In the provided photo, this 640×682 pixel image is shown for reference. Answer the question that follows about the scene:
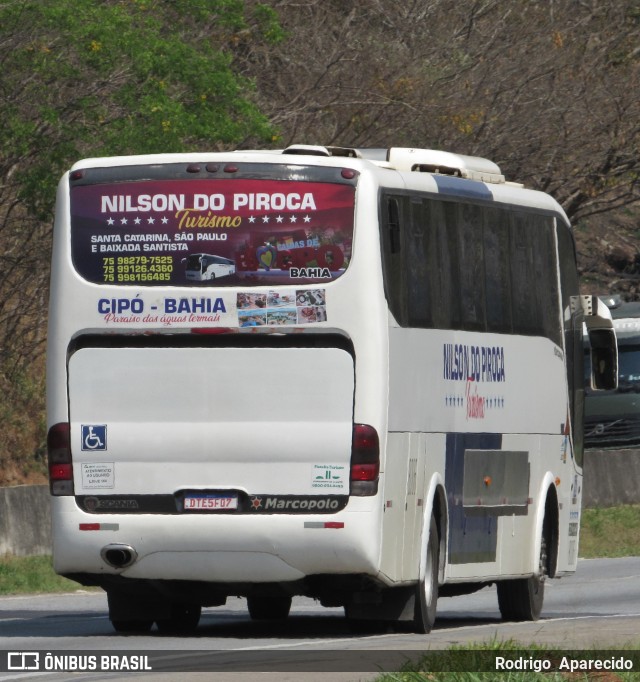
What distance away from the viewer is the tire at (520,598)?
17578 millimetres

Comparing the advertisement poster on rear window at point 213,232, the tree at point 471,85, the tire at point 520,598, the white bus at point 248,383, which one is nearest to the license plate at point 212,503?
the white bus at point 248,383

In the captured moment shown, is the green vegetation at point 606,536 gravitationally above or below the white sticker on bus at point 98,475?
below

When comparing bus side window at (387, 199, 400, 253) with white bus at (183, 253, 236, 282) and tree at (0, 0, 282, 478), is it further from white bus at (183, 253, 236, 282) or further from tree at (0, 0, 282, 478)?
tree at (0, 0, 282, 478)

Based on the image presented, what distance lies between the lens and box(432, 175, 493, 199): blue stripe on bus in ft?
52.2

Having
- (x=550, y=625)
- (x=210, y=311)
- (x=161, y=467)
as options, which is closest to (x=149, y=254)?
(x=210, y=311)

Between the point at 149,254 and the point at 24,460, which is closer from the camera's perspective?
the point at 149,254

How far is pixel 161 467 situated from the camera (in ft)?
47.4

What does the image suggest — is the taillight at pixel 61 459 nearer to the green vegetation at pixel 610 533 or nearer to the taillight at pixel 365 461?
the taillight at pixel 365 461

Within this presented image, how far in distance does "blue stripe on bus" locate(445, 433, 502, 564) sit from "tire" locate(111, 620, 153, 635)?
2.53 meters

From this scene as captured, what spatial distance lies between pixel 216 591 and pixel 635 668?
4.64 metres

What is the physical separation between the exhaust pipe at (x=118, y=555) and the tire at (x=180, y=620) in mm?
1361

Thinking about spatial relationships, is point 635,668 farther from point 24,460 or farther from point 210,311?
point 24,460

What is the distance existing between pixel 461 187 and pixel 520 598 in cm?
387

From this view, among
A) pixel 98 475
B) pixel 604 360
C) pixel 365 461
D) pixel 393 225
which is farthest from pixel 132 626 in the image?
pixel 604 360
